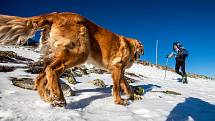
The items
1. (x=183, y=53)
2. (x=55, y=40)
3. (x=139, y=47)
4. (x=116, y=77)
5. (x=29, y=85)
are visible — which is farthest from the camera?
(x=183, y=53)

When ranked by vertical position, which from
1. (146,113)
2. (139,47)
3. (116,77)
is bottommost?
(146,113)

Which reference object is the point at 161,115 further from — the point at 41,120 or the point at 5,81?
the point at 5,81

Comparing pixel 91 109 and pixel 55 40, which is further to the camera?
pixel 55 40

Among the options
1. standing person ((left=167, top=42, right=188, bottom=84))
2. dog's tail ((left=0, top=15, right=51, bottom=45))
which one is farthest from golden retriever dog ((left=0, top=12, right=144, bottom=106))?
standing person ((left=167, top=42, right=188, bottom=84))

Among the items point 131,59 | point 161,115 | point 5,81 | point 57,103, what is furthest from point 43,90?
point 131,59

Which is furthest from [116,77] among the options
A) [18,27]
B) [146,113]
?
[18,27]

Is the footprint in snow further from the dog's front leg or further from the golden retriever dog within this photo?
the dog's front leg

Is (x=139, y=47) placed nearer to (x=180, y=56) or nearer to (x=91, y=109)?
(x=91, y=109)

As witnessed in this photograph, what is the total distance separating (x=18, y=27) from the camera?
6.93 meters

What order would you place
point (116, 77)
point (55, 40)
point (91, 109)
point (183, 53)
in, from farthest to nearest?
point (183, 53) → point (116, 77) → point (55, 40) → point (91, 109)

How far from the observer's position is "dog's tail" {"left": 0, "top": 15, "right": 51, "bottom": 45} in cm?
688

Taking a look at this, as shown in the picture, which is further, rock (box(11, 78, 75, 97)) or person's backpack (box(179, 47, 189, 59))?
person's backpack (box(179, 47, 189, 59))

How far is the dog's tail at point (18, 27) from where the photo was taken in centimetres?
688

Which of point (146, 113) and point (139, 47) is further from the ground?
point (139, 47)
